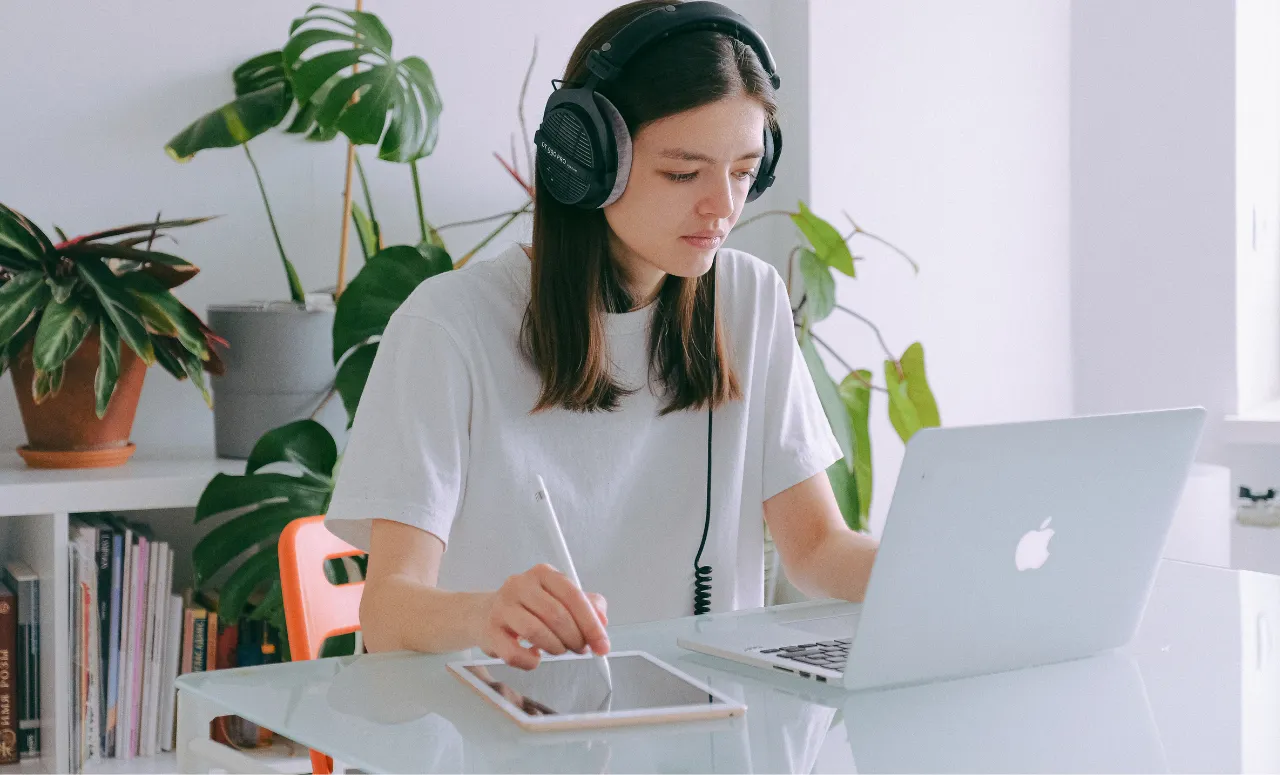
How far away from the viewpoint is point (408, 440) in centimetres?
125

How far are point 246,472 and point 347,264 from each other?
502 mm

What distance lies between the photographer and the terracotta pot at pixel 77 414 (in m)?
1.96

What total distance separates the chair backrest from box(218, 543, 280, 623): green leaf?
0.59 metres

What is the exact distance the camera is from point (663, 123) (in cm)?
125

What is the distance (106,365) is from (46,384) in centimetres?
9

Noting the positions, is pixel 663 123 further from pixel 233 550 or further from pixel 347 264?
pixel 347 264

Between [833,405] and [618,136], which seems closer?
[618,136]

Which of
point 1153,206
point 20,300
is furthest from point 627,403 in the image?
point 1153,206

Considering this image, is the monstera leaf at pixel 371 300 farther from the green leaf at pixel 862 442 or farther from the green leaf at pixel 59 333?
the green leaf at pixel 862 442

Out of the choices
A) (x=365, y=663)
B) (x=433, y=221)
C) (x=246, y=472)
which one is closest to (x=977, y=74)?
(x=433, y=221)

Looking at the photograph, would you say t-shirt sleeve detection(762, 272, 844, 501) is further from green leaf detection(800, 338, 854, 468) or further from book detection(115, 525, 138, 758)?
book detection(115, 525, 138, 758)

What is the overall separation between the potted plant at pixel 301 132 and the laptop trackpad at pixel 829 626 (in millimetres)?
1103

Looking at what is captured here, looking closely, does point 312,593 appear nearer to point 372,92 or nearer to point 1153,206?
point 372,92

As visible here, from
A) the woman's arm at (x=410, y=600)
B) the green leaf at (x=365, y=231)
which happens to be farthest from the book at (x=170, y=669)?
the woman's arm at (x=410, y=600)
